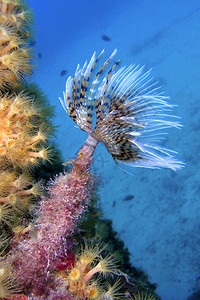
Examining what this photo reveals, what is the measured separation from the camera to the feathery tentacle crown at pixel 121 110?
302cm

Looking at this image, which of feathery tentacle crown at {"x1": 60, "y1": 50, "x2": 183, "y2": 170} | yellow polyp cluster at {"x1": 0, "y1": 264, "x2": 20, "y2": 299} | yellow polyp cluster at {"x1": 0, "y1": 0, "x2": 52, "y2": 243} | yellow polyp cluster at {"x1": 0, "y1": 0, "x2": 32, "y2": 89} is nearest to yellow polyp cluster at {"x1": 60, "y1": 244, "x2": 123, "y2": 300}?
yellow polyp cluster at {"x1": 0, "y1": 264, "x2": 20, "y2": 299}

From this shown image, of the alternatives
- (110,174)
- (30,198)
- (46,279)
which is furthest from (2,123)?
(110,174)

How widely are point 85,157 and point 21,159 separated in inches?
37.9

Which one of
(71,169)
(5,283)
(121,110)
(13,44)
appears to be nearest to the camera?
(5,283)

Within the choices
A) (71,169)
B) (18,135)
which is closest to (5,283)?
(71,169)

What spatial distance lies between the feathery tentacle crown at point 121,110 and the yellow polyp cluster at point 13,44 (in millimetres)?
922

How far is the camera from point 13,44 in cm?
347

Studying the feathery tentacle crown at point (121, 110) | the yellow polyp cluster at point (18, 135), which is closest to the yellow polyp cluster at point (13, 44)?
the yellow polyp cluster at point (18, 135)

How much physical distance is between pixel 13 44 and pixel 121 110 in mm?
1947

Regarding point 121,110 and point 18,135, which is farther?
point 18,135

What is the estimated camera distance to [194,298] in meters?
9.55

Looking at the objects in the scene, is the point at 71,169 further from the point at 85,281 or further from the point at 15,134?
the point at 85,281

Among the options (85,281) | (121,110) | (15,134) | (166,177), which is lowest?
(85,281)

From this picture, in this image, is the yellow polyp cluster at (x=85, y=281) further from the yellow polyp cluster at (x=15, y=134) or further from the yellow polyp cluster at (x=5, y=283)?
the yellow polyp cluster at (x=15, y=134)
